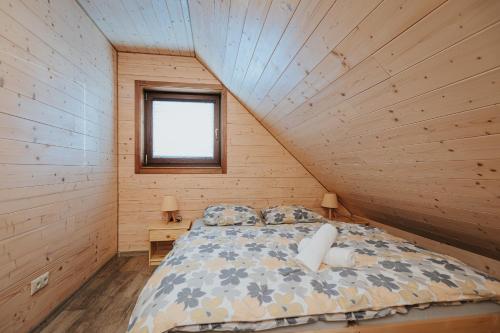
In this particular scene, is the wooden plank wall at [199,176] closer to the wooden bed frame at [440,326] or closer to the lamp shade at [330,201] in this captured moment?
the lamp shade at [330,201]

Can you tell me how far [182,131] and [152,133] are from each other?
0.36 meters

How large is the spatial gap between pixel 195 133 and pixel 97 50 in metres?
1.26

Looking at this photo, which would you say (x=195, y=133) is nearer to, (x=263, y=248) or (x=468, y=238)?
(x=263, y=248)

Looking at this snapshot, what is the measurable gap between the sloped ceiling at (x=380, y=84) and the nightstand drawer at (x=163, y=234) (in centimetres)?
159

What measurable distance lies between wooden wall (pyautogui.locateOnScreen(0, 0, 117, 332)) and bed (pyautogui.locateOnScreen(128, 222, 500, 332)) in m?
0.83

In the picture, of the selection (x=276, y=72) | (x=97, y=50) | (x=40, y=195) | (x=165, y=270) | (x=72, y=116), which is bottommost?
(x=165, y=270)

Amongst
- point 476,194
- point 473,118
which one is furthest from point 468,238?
point 473,118

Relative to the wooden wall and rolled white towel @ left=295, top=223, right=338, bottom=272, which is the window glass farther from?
rolled white towel @ left=295, top=223, right=338, bottom=272

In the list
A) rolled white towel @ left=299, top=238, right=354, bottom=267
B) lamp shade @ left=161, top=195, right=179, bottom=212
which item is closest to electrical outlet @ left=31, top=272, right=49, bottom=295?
lamp shade @ left=161, top=195, right=179, bottom=212

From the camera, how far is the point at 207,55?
2.39 meters

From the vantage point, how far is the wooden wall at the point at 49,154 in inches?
49.1

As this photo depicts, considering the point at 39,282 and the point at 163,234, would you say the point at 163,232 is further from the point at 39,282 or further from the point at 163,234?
the point at 39,282

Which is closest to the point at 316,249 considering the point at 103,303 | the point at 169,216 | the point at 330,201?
the point at 330,201

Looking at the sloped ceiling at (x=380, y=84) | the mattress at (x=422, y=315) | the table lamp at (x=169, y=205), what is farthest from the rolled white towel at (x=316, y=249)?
the table lamp at (x=169, y=205)
